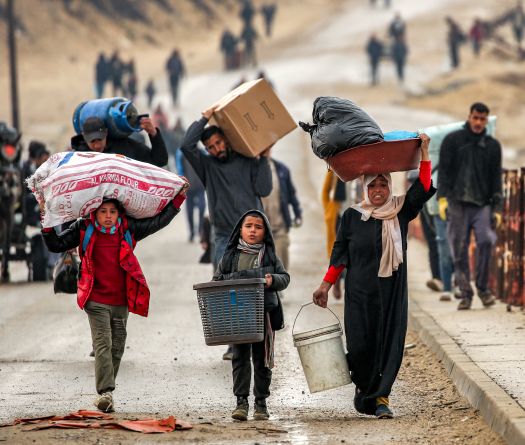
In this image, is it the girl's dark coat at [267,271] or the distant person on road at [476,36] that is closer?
the girl's dark coat at [267,271]

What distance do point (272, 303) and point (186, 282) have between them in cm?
951

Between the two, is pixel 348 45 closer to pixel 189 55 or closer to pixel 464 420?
Answer: pixel 189 55

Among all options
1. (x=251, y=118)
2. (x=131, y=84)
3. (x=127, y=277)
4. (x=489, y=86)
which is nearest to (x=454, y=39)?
(x=489, y=86)

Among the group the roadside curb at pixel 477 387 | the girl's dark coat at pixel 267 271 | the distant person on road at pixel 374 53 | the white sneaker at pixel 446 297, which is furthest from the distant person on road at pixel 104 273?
the distant person on road at pixel 374 53

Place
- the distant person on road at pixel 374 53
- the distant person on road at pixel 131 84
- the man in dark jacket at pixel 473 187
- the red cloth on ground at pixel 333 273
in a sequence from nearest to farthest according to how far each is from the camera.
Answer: the red cloth on ground at pixel 333 273 → the man in dark jacket at pixel 473 187 → the distant person on road at pixel 131 84 → the distant person on road at pixel 374 53

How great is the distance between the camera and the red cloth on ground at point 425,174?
9078 millimetres

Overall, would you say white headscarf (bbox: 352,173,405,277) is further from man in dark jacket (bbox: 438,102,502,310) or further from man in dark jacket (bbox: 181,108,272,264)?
man in dark jacket (bbox: 438,102,502,310)

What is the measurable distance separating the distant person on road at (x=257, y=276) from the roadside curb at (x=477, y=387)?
1251mm

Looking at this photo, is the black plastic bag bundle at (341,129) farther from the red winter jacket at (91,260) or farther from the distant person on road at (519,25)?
the distant person on road at (519,25)

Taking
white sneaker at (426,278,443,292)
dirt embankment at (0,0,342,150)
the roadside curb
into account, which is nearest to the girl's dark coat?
the roadside curb

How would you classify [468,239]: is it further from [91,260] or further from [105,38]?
[105,38]

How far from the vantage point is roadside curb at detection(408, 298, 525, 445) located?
25.9 feet

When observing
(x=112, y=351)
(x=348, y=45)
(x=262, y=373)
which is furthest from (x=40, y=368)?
(x=348, y=45)

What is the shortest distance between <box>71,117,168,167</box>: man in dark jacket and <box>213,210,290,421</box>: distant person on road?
1935 mm
